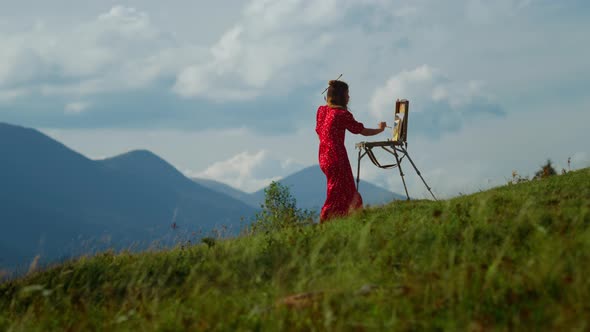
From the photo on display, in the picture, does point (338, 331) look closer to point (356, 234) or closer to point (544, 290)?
point (544, 290)

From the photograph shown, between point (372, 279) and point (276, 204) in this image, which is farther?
point (276, 204)

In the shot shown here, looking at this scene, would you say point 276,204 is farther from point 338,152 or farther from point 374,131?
point 374,131

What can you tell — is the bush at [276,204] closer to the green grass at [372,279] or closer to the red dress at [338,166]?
the red dress at [338,166]

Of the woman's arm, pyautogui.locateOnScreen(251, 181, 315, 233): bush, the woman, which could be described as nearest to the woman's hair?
the woman

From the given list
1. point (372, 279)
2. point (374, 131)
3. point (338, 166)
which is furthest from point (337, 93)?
point (372, 279)

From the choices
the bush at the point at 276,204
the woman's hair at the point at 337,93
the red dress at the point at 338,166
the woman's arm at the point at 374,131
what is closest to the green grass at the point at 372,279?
the red dress at the point at 338,166

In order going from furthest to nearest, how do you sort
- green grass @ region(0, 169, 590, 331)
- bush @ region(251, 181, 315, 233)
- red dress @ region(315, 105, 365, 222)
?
bush @ region(251, 181, 315, 233), red dress @ region(315, 105, 365, 222), green grass @ region(0, 169, 590, 331)

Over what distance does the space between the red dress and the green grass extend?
2.01 meters

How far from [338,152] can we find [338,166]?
308 mm

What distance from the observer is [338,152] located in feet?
45.3

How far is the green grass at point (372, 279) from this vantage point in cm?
626

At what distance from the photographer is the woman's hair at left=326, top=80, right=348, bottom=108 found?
1361 cm

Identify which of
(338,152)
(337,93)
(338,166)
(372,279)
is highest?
(337,93)

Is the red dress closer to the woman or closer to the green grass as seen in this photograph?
the woman
